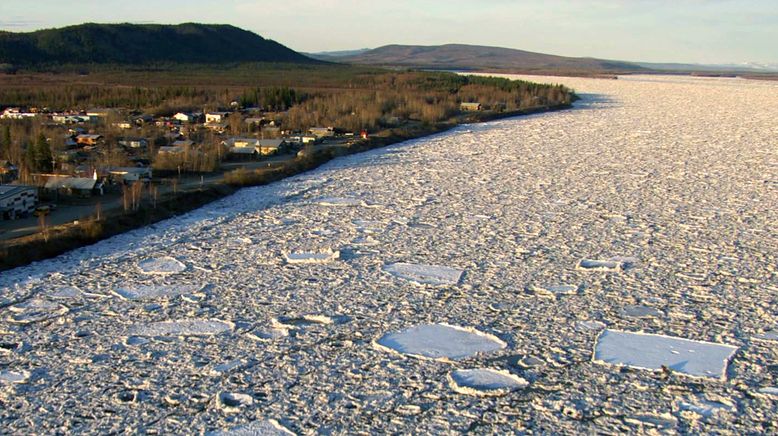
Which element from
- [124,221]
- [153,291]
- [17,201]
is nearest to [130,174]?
[17,201]

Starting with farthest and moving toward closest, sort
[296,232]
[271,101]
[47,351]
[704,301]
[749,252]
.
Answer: [271,101] < [296,232] < [749,252] < [704,301] < [47,351]

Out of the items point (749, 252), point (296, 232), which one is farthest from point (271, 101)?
point (749, 252)

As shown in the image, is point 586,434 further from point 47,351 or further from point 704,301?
point 47,351

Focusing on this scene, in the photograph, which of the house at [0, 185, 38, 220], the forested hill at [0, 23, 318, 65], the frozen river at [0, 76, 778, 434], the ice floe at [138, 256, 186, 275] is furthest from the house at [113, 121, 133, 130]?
the forested hill at [0, 23, 318, 65]

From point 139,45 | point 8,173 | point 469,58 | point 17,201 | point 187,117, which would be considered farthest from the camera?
point 469,58

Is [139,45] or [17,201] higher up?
[139,45]

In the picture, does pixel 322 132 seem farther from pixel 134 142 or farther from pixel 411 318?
pixel 411 318

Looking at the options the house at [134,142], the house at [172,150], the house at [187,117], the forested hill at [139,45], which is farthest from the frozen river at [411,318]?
the forested hill at [139,45]
